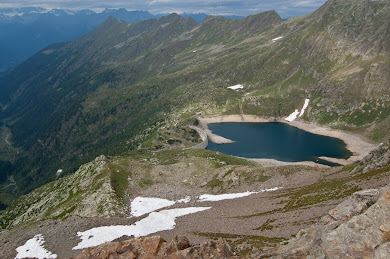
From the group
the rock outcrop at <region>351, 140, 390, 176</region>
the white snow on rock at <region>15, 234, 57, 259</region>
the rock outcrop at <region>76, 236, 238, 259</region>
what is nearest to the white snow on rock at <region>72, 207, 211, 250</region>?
the white snow on rock at <region>15, 234, 57, 259</region>

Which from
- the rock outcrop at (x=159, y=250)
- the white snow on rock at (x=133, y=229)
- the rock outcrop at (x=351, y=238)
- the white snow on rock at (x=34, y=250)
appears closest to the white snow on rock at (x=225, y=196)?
the white snow on rock at (x=133, y=229)

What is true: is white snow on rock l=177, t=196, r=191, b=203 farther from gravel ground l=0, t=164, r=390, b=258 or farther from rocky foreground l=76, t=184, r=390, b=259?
rocky foreground l=76, t=184, r=390, b=259

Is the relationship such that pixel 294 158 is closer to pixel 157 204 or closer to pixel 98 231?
pixel 157 204

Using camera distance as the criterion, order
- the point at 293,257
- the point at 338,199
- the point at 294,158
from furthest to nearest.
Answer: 1. the point at 294,158
2. the point at 338,199
3. the point at 293,257

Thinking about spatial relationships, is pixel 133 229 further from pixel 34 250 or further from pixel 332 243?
pixel 332 243

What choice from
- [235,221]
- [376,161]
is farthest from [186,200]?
[376,161]

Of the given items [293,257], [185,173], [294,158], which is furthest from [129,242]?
[294,158]
